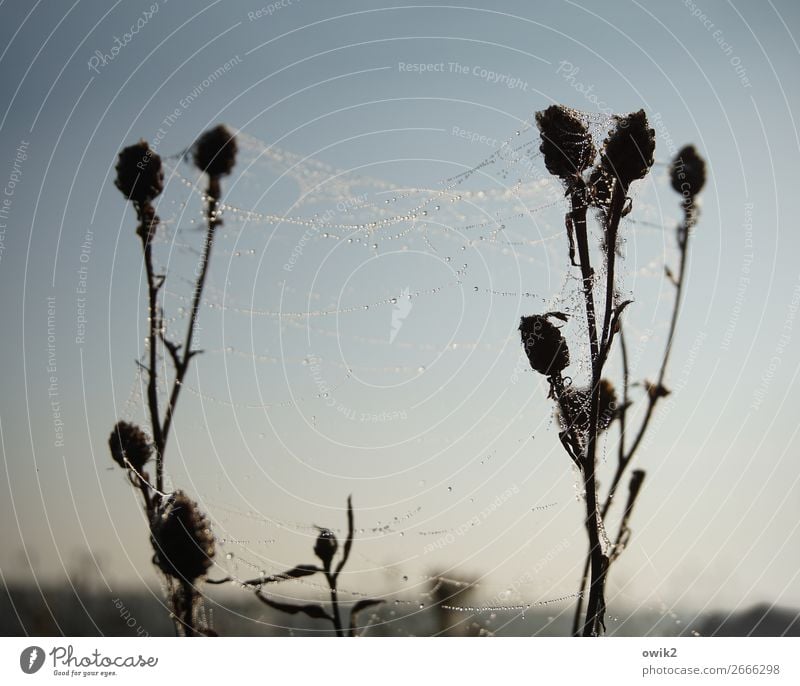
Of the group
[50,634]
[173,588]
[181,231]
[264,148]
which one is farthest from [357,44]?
[50,634]

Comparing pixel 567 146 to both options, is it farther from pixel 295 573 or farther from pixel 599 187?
pixel 295 573

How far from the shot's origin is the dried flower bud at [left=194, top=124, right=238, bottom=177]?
91 cm

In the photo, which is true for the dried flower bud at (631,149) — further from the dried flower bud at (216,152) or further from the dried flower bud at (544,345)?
the dried flower bud at (216,152)

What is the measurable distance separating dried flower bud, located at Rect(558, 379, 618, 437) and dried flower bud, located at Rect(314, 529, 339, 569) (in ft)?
0.86

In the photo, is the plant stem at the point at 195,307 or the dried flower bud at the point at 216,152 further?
the dried flower bud at the point at 216,152

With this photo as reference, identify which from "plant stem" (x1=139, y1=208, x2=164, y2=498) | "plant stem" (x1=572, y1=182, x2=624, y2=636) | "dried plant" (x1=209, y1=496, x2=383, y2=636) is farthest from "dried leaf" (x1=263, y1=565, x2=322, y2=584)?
"plant stem" (x1=572, y1=182, x2=624, y2=636)

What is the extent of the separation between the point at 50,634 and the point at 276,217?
23.4 inches

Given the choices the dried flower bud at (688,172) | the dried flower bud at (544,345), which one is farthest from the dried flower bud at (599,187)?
the dried flower bud at (688,172)

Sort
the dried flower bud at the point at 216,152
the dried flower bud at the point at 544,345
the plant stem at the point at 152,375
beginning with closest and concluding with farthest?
1. the dried flower bud at the point at 544,345
2. the plant stem at the point at 152,375
3. the dried flower bud at the point at 216,152

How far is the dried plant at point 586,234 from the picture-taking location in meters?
0.60

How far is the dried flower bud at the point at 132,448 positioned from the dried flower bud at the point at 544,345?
1.43 feet

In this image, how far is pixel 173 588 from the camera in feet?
2.57

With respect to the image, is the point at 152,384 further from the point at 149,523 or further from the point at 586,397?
the point at 586,397

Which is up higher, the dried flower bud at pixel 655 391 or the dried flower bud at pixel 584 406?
the dried flower bud at pixel 655 391
